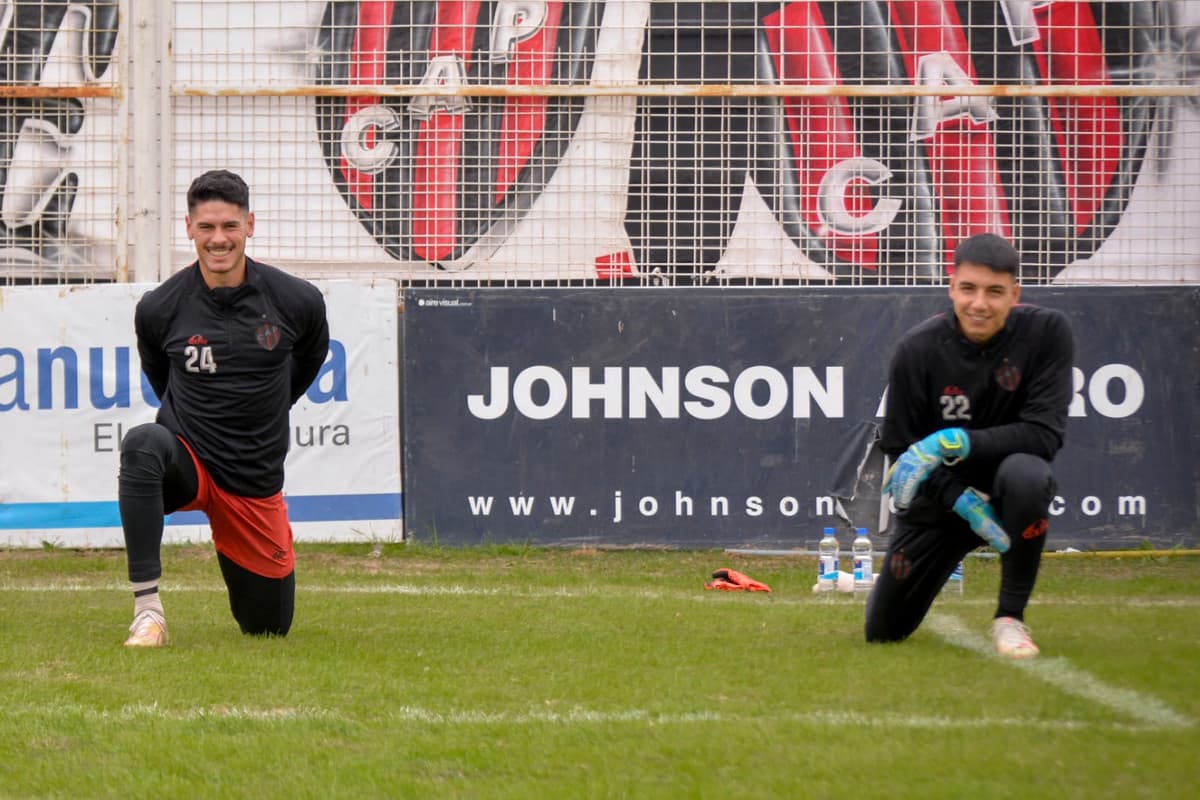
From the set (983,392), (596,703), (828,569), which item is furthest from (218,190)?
(828,569)

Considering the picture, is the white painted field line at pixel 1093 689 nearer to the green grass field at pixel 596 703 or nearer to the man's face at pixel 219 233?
the green grass field at pixel 596 703

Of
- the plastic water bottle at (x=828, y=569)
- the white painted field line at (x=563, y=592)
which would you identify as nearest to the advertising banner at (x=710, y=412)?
the plastic water bottle at (x=828, y=569)

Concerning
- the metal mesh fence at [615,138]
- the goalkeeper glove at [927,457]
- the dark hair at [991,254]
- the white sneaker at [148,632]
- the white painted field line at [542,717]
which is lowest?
the white sneaker at [148,632]

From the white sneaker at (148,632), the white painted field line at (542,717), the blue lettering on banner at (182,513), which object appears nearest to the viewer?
the white painted field line at (542,717)

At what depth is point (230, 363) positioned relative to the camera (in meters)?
6.38

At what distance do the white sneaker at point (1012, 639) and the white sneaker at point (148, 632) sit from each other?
126 inches

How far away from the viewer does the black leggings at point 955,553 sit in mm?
5426

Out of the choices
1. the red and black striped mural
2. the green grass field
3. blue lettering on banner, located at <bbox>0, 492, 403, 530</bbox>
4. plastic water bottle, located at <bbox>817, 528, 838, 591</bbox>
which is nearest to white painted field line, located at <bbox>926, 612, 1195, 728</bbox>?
the green grass field

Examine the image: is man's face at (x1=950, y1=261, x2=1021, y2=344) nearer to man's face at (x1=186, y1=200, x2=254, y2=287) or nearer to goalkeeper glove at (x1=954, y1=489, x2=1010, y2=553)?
goalkeeper glove at (x1=954, y1=489, x2=1010, y2=553)

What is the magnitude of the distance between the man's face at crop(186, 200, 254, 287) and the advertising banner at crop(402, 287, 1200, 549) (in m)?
4.79

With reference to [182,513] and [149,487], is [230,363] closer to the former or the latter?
[149,487]

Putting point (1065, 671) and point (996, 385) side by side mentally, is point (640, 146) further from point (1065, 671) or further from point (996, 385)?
point (1065, 671)

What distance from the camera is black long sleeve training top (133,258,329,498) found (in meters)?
6.38

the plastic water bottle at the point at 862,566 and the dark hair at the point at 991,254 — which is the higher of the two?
the dark hair at the point at 991,254
